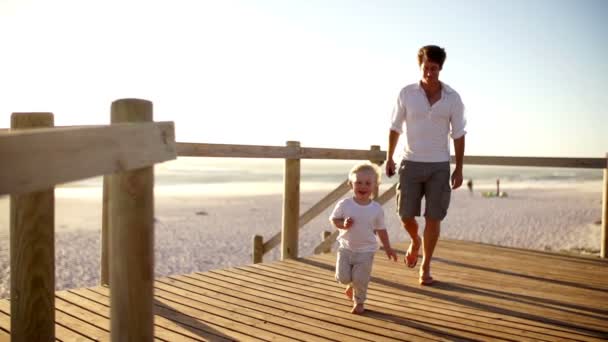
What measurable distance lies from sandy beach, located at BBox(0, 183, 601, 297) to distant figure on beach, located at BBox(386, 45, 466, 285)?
297 inches

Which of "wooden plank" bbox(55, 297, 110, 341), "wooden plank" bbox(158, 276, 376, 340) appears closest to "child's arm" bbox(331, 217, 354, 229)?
"wooden plank" bbox(158, 276, 376, 340)

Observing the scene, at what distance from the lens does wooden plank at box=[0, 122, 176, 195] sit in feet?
3.69

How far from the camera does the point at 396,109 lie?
4.25 m

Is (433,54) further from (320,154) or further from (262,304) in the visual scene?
(262,304)

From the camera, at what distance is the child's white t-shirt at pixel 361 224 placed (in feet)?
11.9

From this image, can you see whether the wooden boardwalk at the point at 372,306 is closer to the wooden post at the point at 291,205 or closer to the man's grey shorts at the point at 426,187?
the wooden post at the point at 291,205

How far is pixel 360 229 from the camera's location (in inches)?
143

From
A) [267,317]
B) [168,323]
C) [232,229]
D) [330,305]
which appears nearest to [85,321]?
[168,323]

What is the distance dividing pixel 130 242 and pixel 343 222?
2.08m

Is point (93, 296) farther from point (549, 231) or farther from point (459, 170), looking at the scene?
point (549, 231)

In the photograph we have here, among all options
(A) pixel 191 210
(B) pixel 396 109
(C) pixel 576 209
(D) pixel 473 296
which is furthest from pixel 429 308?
(C) pixel 576 209

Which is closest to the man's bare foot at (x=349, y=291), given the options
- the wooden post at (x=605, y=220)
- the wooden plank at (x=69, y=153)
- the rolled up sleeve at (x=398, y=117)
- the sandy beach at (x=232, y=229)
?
the rolled up sleeve at (x=398, y=117)

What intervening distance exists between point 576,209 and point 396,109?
23506 millimetres

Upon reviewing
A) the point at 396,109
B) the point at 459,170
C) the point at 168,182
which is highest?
the point at 396,109
